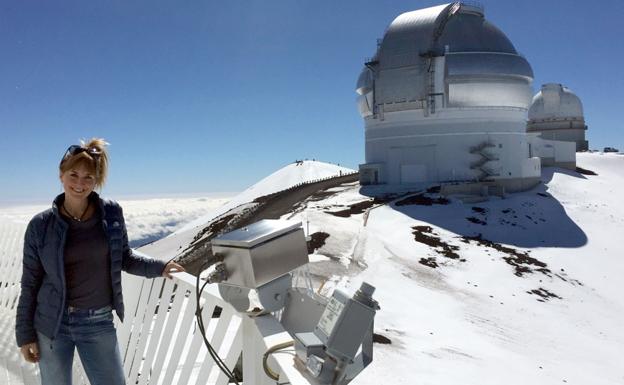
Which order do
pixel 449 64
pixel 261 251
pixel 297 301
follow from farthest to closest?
pixel 449 64
pixel 297 301
pixel 261 251

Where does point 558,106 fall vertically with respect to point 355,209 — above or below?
above

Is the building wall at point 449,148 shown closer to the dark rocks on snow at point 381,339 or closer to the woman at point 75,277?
the dark rocks on snow at point 381,339

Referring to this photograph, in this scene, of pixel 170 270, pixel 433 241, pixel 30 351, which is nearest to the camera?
pixel 30 351

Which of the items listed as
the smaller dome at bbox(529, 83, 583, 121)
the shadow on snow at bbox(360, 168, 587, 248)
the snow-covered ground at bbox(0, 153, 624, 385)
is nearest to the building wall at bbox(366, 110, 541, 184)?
the snow-covered ground at bbox(0, 153, 624, 385)

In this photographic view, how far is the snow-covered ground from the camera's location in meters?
9.18

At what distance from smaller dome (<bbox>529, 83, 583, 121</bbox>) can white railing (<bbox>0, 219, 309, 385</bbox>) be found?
176 ft

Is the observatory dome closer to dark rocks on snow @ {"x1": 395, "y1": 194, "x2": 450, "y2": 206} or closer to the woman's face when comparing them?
dark rocks on snow @ {"x1": 395, "y1": 194, "x2": 450, "y2": 206}

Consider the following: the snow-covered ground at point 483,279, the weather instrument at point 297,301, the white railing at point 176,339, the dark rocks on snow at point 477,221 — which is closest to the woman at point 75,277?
the white railing at point 176,339

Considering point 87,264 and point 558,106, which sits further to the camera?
point 558,106

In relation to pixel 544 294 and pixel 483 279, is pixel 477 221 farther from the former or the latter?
pixel 544 294

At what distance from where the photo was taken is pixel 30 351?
3.40m

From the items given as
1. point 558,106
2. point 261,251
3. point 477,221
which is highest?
point 558,106

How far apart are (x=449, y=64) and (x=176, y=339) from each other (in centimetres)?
3046

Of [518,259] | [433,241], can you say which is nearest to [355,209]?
[433,241]
